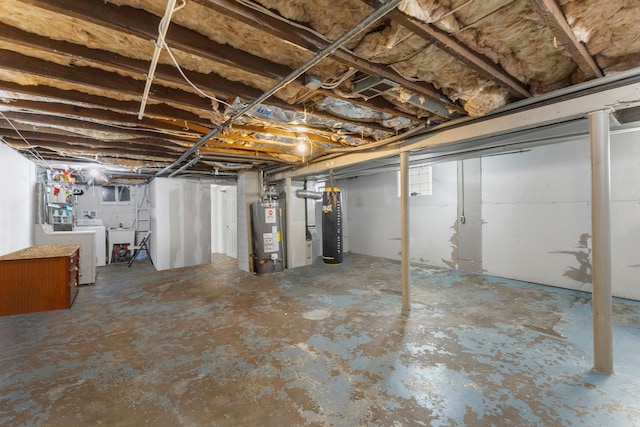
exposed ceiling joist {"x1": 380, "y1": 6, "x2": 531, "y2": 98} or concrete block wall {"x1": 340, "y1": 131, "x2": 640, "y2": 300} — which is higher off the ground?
exposed ceiling joist {"x1": 380, "y1": 6, "x2": 531, "y2": 98}

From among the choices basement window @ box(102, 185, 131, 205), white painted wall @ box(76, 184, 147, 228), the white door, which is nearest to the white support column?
the white door

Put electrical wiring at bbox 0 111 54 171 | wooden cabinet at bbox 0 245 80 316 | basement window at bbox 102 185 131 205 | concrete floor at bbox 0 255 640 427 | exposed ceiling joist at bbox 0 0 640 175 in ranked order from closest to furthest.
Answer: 1. exposed ceiling joist at bbox 0 0 640 175
2. concrete floor at bbox 0 255 640 427
3. electrical wiring at bbox 0 111 54 171
4. wooden cabinet at bbox 0 245 80 316
5. basement window at bbox 102 185 131 205

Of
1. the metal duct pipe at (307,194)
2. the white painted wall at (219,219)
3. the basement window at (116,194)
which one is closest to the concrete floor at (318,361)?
the metal duct pipe at (307,194)

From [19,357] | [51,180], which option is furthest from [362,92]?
[51,180]

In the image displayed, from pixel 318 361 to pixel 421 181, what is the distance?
4871 millimetres

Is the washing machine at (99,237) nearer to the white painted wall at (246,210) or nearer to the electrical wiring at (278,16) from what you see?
the white painted wall at (246,210)

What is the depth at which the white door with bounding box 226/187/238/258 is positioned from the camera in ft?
23.2

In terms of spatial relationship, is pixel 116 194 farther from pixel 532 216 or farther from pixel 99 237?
pixel 532 216

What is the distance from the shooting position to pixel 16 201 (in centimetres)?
377

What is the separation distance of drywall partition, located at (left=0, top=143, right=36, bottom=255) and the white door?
3.62 metres

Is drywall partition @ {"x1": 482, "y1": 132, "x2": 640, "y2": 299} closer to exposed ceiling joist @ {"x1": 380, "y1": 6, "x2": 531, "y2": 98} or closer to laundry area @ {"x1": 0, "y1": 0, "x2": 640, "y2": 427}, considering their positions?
laundry area @ {"x1": 0, "y1": 0, "x2": 640, "y2": 427}

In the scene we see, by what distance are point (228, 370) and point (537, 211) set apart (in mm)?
4986

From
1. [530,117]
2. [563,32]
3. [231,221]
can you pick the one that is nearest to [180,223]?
[231,221]

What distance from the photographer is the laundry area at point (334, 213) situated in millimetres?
1540
